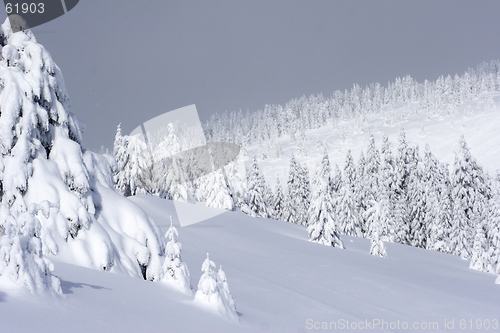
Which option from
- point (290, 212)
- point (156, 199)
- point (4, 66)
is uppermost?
point (4, 66)

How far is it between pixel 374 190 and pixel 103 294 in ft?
176

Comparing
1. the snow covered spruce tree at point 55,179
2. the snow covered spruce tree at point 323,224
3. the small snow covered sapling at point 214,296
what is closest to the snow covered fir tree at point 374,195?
the snow covered spruce tree at point 323,224

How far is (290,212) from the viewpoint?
55250 mm

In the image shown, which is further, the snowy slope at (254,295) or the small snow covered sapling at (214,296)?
the small snow covered sapling at (214,296)

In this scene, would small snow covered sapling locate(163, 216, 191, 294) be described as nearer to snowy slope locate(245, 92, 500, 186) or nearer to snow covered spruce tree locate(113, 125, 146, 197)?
snow covered spruce tree locate(113, 125, 146, 197)

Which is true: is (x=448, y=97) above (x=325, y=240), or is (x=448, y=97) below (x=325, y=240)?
above

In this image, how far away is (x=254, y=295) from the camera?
920 cm

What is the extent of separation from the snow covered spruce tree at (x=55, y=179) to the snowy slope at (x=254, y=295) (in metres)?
0.94

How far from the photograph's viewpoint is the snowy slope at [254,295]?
407 cm

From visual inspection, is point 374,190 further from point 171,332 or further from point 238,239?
point 171,332

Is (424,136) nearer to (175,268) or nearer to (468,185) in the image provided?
(468,185)

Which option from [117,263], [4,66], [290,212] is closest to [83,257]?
[117,263]

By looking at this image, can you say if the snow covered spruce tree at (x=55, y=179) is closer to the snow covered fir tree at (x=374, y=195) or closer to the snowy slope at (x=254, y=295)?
the snowy slope at (x=254, y=295)

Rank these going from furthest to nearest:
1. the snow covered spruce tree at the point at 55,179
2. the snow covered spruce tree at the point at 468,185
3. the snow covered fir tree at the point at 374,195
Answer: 1. the snow covered spruce tree at the point at 468,185
2. the snow covered fir tree at the point at 374,195
3. the snow covered spruce tree at the point at 55,179
